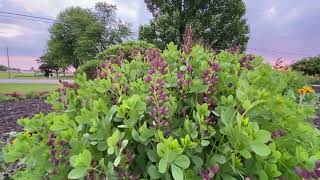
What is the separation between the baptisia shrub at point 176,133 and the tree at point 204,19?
88.5 feet

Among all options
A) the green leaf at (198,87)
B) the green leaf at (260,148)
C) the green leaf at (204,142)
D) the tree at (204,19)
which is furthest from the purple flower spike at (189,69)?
the tree at (204,19)

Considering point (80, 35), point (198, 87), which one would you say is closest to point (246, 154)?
point (198, 87)

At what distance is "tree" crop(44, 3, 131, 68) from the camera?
53.5 m

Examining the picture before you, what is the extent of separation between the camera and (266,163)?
5.08ft

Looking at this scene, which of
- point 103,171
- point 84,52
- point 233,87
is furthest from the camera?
A: point 84,52

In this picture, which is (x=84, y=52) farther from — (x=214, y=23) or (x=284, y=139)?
(x=284, y=139)

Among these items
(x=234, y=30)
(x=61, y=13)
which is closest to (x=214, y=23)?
(x=234, y=30)

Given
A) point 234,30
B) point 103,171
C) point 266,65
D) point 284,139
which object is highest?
point 234,30

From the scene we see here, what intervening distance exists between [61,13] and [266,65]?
64.3 meters

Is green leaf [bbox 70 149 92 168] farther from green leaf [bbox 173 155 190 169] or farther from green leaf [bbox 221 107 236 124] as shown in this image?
green leaf [bbox 221 107 236 124]

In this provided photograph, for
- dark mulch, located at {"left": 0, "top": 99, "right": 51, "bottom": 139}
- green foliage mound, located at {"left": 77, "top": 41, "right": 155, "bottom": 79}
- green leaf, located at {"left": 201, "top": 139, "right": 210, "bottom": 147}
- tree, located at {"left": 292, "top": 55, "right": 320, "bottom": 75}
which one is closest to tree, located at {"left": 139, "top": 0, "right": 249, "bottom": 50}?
tree, located at {"left": 292, "top": 55, "right": 320, "bottom": 75}

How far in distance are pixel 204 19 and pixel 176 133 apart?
95.3 feet

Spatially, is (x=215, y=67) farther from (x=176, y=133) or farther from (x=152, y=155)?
(x=152, y=155)

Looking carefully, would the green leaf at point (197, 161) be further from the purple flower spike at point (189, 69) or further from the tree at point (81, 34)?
the tree at point (81, 34)
